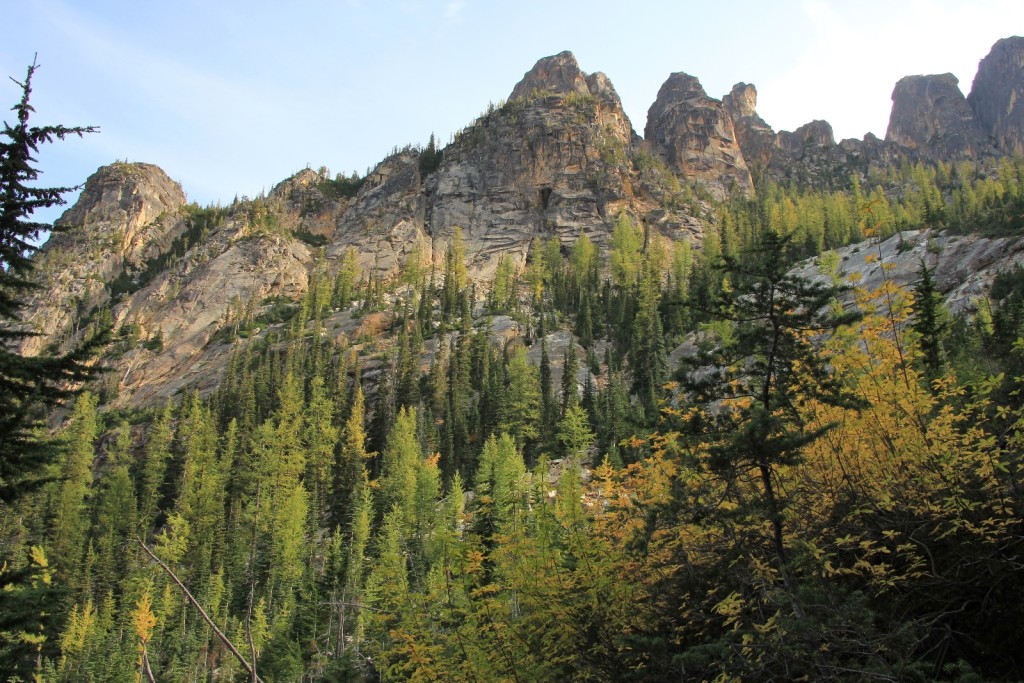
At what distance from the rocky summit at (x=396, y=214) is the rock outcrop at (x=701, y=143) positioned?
15.1 inches

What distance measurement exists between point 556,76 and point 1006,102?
134510 mm

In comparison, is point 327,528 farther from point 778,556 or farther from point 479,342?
point 778,556

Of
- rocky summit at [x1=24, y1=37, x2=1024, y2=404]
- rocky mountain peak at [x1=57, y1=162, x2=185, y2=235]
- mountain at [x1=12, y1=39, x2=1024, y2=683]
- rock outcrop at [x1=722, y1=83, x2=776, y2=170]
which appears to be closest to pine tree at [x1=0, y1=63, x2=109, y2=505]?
mountain at [x1=12, y1=39, x2=1024, y2=683]

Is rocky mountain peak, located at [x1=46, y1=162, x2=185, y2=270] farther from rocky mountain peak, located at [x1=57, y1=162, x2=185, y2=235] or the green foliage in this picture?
the green foliage

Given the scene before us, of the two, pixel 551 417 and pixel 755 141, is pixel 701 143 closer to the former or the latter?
pixel 755 141

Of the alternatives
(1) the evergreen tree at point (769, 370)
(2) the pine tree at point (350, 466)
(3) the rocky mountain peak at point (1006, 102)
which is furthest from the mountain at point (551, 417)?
(3) the rocky mountain peak at point (1006, 102)

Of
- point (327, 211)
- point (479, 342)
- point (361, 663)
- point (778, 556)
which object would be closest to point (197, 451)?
point (479, 342)

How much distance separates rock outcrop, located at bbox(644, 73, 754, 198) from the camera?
545ft

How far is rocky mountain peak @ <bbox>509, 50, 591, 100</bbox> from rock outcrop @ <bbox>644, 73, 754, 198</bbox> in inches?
944

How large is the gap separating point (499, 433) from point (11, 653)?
5968cm

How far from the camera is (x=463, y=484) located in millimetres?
63250

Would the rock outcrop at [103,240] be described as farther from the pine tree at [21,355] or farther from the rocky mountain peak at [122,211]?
the pine tree at [21,355]

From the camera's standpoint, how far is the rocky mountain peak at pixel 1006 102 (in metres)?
189

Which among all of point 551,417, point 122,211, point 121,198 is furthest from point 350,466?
point 121,198
